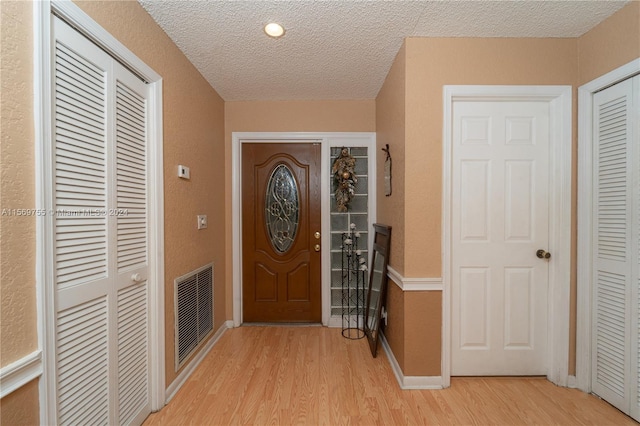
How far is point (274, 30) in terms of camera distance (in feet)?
6.40

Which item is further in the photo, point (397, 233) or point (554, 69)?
point (397, 233)

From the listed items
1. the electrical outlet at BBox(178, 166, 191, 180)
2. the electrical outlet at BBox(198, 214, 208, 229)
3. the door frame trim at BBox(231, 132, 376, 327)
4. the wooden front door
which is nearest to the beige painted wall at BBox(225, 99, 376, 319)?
the door frame trim at BBox(231, 132, 376, 327)

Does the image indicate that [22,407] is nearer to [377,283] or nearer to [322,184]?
[377,283]

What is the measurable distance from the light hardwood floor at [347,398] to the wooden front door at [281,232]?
778mm

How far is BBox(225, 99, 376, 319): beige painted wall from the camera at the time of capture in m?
3.23

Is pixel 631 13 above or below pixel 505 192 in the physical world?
above

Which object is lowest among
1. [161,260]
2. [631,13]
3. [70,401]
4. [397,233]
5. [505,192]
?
[70,401]

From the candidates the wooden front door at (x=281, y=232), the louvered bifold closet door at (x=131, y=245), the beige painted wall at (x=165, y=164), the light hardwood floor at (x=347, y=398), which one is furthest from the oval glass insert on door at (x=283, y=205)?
the louvered bifold closet door at (x=131, y=245)

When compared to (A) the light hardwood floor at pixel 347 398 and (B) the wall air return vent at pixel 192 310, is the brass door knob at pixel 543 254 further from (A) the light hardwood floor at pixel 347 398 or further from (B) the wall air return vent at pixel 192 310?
(B) the wall air return vent at pixel 192 310

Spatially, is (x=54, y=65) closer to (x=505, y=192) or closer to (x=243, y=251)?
(x=243, y=251)

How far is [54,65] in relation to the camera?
46.8 inches

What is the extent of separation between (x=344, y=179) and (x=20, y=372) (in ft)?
8.69

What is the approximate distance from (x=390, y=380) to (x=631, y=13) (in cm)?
275

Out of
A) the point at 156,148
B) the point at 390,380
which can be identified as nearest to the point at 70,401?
the point at 156,148
